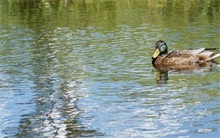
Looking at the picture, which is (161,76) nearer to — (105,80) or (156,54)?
(105,80)

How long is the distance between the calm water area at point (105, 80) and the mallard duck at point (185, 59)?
0.42m

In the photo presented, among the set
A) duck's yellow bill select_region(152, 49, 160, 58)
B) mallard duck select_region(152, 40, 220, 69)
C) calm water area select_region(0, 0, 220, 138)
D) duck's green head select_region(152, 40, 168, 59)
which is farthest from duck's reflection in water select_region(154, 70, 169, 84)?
duck's green head select_region(152, 40, 168, 59)

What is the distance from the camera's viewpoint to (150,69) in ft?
57.4

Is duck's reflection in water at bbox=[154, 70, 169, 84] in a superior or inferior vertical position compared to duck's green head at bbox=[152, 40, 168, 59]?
inferior

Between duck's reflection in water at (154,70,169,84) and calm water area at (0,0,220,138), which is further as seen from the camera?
duck's reflection in water at (154,70,169,84)

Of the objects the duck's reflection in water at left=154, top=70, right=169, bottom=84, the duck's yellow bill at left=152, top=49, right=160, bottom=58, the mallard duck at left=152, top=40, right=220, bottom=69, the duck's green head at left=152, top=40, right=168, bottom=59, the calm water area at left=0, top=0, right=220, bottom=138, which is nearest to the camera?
the calm water area at left=0, top=0, right=220, bottom=138

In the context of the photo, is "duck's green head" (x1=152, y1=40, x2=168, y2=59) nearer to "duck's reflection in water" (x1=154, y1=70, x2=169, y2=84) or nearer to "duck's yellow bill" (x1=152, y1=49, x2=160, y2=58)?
"duck's yellow bill" (x1=152, y1=49, x2=160, y2=58)

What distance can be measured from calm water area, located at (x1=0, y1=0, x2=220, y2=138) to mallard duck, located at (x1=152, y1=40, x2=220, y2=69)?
42 centimetres

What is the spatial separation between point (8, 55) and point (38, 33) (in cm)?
565

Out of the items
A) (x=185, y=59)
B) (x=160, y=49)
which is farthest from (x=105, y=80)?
(x=160, y=49)

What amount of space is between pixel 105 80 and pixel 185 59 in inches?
125

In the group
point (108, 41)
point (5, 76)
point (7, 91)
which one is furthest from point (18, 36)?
point (7, 91)

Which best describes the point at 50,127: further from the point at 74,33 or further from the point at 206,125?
the point at 74,33

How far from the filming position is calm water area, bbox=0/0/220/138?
1145cm
